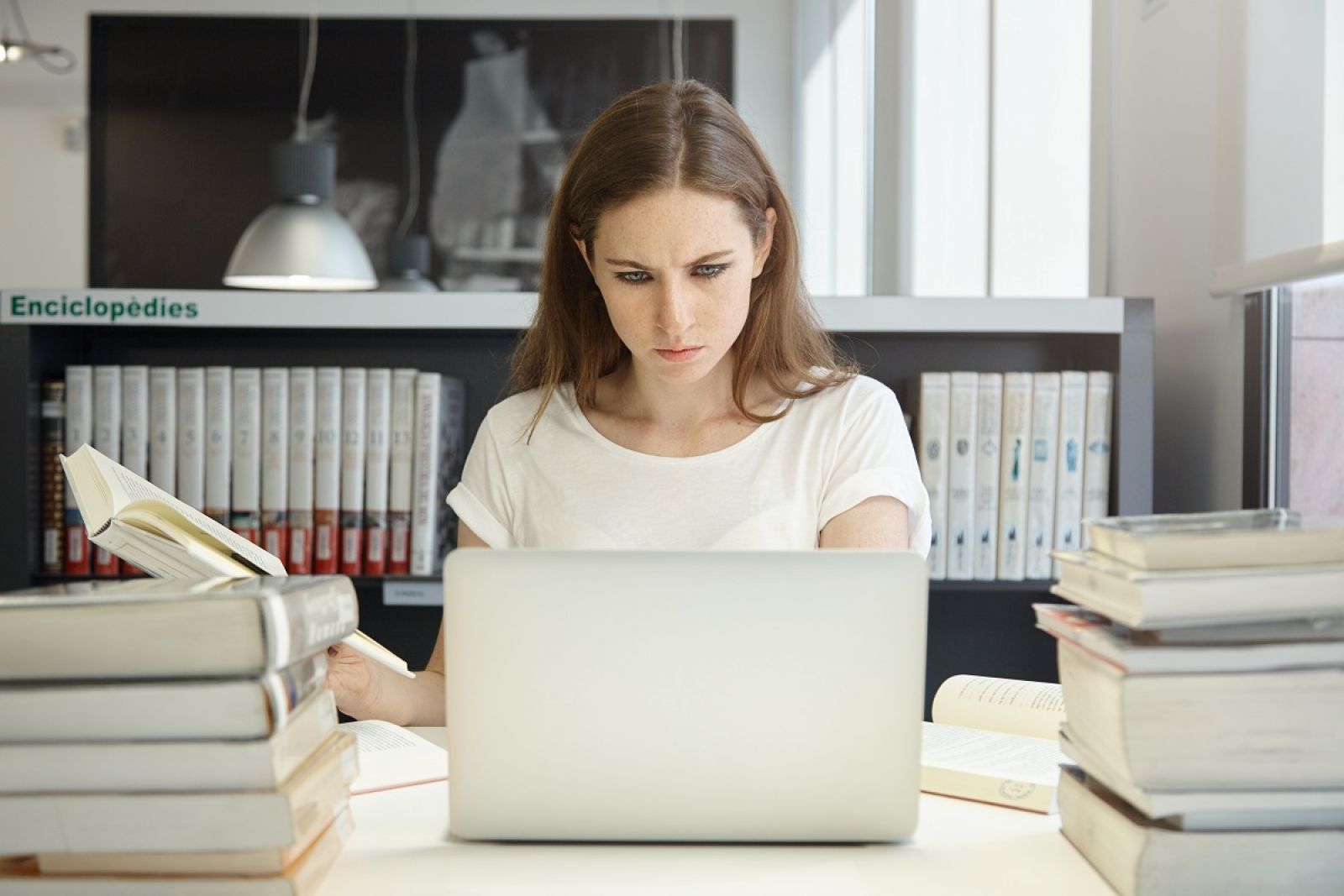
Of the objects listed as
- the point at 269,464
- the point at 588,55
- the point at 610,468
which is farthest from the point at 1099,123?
the point at 588,55

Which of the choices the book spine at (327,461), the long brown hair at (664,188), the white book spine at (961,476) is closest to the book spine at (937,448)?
the white book spine at (961,476)

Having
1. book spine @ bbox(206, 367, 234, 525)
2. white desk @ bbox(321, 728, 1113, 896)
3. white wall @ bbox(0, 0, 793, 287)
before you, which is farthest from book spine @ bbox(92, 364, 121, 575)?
white wall @ bbox(0, 0, 793, 287)

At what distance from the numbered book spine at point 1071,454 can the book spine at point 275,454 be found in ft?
4.10

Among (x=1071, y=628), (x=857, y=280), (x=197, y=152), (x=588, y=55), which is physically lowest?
(x=1071, y=628)

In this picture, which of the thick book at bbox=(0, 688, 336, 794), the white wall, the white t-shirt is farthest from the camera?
the white wall

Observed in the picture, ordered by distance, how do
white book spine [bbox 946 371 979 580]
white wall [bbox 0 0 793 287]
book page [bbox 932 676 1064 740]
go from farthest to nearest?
white wall [bbox 0 0 793 287]
white book spine [bbox 946 371 979 580]
book page [bbox 932 676 1064 740]

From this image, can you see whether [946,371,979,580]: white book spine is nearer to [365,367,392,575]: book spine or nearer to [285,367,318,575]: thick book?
[365,367,392,575]: book spine

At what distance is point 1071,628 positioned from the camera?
0.83 m

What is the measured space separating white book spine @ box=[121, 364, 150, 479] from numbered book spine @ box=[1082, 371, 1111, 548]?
1.52 metres

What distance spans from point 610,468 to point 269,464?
0.77 m

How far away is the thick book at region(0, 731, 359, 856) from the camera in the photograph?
70 cm

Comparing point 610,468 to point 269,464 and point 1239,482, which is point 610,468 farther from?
point 1239,482

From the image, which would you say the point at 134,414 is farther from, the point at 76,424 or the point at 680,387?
the point at 680,387

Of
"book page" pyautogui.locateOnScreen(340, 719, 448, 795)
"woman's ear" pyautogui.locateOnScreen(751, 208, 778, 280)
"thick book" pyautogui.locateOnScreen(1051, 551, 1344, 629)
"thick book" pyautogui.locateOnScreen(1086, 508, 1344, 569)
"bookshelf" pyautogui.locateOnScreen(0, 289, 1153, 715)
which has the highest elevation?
"woman's ear" pyautogui.locateOnScreen(751, 208, 778, 280)
